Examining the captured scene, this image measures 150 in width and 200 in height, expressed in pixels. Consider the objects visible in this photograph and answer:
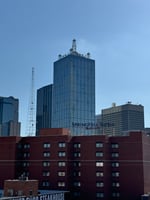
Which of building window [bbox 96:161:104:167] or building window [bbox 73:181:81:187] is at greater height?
building window [bbox 96:161:104:167]

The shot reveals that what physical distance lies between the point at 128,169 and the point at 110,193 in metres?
→ 10.8

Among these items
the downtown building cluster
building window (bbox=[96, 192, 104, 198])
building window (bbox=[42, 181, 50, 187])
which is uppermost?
the downtown building cluster

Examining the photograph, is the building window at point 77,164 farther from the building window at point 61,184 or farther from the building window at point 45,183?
the building window at point 45,183

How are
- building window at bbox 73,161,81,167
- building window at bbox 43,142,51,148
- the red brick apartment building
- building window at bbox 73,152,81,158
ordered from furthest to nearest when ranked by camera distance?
building window at bbox 43,142,51,148, building window at bbox 73,152,81,158, building window at bbox 73,161,81,167, the red brick apartment building

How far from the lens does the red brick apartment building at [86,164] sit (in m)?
132

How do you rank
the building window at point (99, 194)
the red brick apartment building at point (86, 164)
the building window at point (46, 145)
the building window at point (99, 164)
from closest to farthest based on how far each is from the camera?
1. the building window at point (99, 194)
2. the red brick apartment building at point (86, 164)
3. the building window at point (99, 164)
4. the building window at point (46, 145)

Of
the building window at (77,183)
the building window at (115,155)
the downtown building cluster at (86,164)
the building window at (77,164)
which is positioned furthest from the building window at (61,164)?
the building window at (115,155)

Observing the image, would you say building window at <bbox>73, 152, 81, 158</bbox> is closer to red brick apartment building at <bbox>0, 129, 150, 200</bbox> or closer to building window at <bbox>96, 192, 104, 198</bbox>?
red brick apartment building at <bbox>0, 129, 150, 200</bbox>

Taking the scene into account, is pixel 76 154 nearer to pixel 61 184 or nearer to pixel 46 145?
pixel 46 145

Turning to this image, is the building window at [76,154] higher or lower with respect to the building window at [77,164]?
higher

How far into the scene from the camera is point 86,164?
13512cm

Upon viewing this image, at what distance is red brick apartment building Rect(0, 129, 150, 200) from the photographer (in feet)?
432

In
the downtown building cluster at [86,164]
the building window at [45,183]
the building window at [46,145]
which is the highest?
the building window at [46,145]

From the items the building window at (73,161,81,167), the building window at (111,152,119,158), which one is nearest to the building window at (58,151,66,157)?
the building window at (73,161,81,167)
